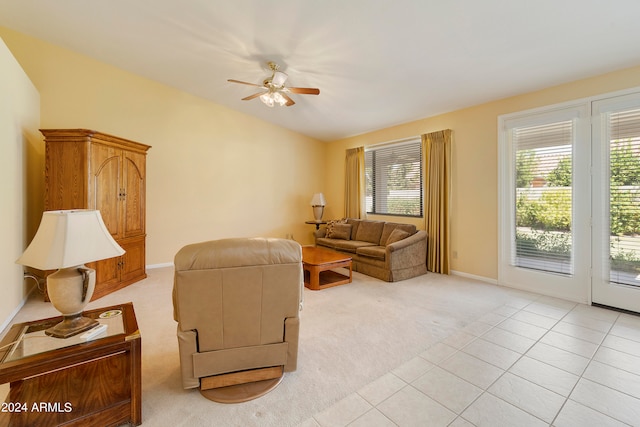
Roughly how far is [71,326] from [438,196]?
4808mm

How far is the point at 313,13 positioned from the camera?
2.68m

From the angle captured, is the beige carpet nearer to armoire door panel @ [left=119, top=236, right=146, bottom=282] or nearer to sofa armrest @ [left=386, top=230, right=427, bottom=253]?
armoire door panel @ [left=119, top=236, right=146, bottom=282]

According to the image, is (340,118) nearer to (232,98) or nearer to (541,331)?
(232,98)

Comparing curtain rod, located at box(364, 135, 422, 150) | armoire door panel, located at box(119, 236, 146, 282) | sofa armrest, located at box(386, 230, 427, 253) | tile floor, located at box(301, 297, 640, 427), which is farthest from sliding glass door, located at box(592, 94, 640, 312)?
armoire door panel, located at box(119, 236, 146, 282)

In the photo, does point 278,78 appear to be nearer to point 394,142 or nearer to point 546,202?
point 394,142

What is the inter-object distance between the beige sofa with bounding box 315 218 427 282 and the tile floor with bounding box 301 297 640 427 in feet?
5.22

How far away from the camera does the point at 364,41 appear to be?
9.78 ft

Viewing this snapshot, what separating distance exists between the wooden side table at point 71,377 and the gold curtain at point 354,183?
521 cm

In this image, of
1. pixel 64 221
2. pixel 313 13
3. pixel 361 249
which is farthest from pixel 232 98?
pixel 64 221

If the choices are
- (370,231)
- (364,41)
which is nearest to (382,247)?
(370,231)

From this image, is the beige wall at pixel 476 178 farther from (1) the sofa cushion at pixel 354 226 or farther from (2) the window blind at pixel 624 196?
(1) the sofa cushion at pixel 354 226

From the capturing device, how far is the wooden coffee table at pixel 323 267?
3.87m

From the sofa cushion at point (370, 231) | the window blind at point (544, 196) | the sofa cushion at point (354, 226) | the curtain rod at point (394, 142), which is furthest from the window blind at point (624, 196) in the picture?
the sofa cushion at point (354, 226)

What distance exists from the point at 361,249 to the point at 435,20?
10.8 feet
